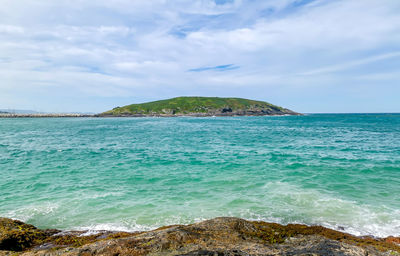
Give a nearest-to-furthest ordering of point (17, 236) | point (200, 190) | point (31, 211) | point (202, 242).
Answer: point (202, 242) < point (17, 236) < point (31, 211) < point (200, 190)

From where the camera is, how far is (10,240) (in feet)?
32.3

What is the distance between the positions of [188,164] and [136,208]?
1319cm

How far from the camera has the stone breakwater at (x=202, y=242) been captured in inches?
290

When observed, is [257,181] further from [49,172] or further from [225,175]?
[49,172]

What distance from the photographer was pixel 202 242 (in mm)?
8148

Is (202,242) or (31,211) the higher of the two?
(202,242)

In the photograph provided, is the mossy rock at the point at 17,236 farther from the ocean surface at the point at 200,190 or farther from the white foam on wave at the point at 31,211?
the white foam on wave at the point at 31,211

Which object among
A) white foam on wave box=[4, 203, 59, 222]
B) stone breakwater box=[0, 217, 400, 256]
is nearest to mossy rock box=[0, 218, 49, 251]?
stone breakwater box=[0, 217, 400, 256]

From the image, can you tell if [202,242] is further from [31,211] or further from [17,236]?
[31,211]

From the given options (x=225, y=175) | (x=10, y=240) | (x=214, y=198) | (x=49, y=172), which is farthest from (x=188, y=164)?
(x=10, y=240)

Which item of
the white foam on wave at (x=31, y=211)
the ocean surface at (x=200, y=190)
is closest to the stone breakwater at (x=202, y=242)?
the ocean surface at (x=200, y=190)

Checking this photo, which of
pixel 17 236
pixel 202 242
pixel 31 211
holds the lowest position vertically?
pixel 31 211

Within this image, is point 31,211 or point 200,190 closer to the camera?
point 31,211

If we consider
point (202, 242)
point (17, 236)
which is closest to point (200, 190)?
point (202, 242)
